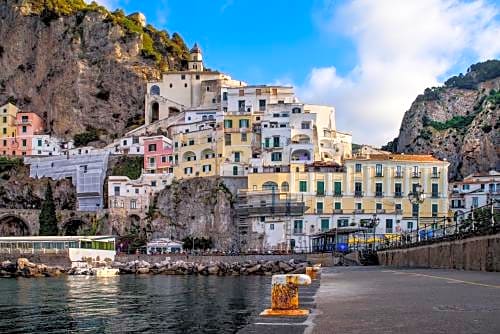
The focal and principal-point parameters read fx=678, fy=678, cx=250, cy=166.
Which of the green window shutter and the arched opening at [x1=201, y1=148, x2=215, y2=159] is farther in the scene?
the arched opening at [x1=201, y1=148, x2=215, y2=159]

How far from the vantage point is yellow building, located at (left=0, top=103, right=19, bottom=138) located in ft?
354

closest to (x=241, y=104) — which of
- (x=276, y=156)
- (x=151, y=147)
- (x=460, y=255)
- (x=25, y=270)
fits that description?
(x=151, y=147)

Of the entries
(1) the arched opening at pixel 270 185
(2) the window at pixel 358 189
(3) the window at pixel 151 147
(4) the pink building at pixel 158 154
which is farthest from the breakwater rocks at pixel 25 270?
(2) the window at pixel 358 189

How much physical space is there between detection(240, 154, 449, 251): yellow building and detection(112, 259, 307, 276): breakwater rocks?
915cm

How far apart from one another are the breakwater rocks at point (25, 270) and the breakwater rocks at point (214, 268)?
6586mm

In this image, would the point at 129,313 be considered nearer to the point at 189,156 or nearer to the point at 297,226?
the point at 297,226

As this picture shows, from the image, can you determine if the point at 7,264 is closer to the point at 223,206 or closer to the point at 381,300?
the point at 223,206

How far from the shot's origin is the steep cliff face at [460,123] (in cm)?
9994

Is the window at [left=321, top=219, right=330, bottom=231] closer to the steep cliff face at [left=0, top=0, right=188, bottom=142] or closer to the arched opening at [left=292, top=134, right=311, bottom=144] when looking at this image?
the arched opening at [left=292, top=134, right=311, bottom=144]

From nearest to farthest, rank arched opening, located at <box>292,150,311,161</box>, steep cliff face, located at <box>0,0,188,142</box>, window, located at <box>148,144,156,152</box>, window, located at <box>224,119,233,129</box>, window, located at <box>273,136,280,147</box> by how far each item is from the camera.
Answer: arched opening, located at <box>292,150,311,161</box> → window, located at <box>273,136,280,147</box> → window, located at <box>224,119,233,129</box> → window, located at <box>148,144,156,152</box> → steep cliff face, located at <box>0,0,188,142</box>

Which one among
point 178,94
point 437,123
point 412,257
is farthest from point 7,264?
point 437,123

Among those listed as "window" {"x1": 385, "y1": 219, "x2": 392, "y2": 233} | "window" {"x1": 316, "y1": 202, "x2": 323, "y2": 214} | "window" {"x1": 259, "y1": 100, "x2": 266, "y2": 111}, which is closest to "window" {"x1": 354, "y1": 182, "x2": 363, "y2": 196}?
"window" {"x1": 316, "y1": 202, "x2": 323, "y2": 214}

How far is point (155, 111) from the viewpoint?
108562 millimetres

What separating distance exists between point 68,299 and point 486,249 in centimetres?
1817
